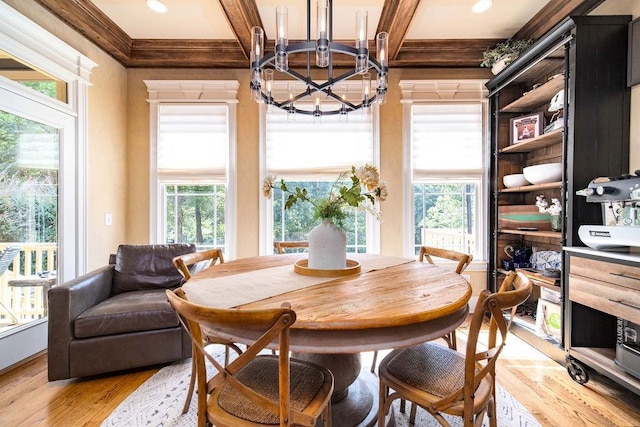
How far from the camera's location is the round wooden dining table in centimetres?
100

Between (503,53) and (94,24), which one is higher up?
(94,24)

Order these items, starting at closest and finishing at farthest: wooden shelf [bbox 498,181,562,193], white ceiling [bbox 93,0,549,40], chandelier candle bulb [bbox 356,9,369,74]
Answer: chandelier candle bulb [bbox 356,9,369,74] → wooden shelf [bbox 498,181,562,193] → white ceiling [bbox 93,0,549,40]

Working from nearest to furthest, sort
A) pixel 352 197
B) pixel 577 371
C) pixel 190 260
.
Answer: pixel 352 197 < pixel 190 260 < pixel 577 371

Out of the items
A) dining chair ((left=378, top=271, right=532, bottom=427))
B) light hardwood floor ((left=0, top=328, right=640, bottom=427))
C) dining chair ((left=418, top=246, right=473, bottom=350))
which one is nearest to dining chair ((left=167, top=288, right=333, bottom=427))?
dining chair ((left=378, top=271, right=532, bottom=427))

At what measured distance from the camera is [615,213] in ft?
6.39

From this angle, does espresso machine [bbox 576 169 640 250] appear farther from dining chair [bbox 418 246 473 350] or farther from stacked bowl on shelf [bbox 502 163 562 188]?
dining chair [bbox 418 246 473 350]

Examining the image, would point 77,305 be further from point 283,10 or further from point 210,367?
point 283,10

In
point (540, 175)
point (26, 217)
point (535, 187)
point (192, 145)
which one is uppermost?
point (192, 145)

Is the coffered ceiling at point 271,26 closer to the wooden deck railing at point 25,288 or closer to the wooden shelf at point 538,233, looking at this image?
the wooden shelf at point 538,233

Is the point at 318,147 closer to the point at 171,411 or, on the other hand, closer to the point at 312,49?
the point at 312,49

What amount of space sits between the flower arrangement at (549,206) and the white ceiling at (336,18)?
1700 mm

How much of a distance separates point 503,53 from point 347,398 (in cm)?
338

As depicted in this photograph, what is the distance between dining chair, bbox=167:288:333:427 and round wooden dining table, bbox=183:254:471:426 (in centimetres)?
10

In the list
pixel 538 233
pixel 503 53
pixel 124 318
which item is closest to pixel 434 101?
pixel 503 53
